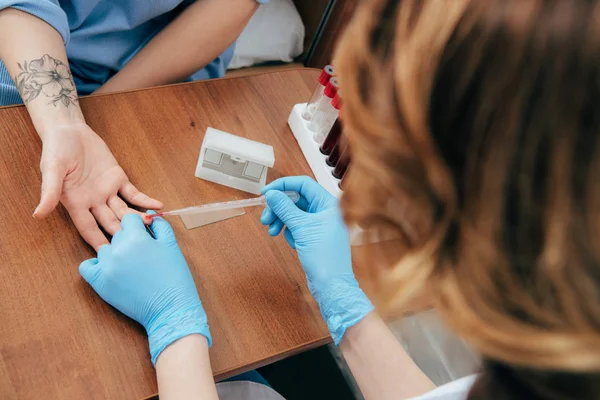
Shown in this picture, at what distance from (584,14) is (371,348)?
0.61 metres

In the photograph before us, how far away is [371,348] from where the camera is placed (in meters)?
0.78

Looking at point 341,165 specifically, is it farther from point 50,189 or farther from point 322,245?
point 50,189

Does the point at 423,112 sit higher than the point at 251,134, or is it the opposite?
the point at 423,112

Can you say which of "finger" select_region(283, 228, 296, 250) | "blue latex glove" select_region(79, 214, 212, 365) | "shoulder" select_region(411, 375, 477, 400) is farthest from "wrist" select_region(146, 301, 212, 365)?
"shoulder" select_region(411, 375, 477, 400)

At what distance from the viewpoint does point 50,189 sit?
0.71 metres

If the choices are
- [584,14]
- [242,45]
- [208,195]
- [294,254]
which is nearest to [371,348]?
[294,254]

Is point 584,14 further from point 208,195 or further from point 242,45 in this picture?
point 242,45

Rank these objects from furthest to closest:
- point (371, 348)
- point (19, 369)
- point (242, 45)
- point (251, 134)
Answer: point (242, 45) < point (251, 134) < point (371, 348) < point (19, 369)

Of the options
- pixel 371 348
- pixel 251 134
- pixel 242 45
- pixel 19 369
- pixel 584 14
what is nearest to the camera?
pixel 584 14

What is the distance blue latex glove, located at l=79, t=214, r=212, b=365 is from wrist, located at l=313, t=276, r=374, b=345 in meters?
0.19

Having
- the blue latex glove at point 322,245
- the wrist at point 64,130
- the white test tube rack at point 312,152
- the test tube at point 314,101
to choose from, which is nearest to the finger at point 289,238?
the blue latex glove at point 322,245

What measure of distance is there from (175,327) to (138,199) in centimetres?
23

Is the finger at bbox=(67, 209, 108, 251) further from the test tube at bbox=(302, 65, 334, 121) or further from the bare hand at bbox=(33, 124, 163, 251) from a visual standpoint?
the test tube at bbox=(302, 65, 334, 121)

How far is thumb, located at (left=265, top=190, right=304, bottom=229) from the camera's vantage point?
813 millimetres
